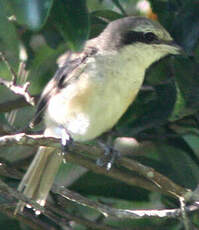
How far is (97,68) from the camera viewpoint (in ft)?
14.1

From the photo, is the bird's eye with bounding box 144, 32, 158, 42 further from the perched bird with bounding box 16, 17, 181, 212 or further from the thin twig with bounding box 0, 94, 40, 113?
the thin twig with bounding box 0, 94, 40, 113

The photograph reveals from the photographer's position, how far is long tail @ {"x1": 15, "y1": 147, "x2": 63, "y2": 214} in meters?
4.31

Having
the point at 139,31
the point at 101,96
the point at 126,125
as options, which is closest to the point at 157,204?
the point at 126,125

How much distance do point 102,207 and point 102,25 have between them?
181cm

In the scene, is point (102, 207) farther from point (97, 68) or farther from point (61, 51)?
point (61, 51)

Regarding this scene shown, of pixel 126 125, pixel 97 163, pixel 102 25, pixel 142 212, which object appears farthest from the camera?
pixel 102 25

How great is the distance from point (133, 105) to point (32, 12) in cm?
134

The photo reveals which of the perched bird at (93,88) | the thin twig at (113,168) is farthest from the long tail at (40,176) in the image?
the thin twig at (113,168)

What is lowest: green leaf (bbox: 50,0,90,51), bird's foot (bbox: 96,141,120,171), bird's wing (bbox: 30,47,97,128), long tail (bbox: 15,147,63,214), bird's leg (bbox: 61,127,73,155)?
long tail (bbox: 15,147,63,214)

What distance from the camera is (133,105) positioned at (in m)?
4.69

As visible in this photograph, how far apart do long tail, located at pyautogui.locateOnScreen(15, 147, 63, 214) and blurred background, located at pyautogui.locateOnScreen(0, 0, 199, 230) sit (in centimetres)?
15

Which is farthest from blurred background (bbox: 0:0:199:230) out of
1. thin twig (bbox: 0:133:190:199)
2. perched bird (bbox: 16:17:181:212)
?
thin twig (bbox: 0:133:190:199)

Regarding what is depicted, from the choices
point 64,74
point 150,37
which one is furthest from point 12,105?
point 150,37

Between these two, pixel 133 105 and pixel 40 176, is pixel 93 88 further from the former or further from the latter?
pixel 40 176
